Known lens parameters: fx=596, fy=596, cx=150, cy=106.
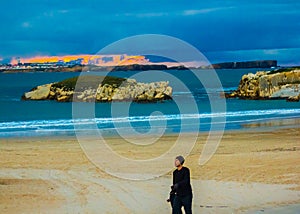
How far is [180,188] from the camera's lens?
10.7 m

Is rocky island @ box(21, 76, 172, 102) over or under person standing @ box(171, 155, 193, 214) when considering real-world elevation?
over

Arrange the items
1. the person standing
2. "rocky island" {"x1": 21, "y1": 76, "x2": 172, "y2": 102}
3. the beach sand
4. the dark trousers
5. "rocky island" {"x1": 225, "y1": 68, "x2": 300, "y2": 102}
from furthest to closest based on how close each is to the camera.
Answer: "rocky island" {"x1": 225, "y1": 68, "x2": 300, "y2": 102} < "rocky island" {"x1": 21, "y1": 76, "x2": 172, "y2": 102} < the beach sand < the dark trousers < the person standing

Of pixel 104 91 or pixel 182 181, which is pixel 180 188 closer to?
pixel 182 181

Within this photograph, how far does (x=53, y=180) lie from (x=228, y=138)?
39.5 ft

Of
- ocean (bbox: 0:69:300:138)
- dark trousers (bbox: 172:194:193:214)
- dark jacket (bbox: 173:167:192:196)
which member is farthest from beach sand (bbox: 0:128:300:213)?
ocean (bbox: 0:69:300:138)

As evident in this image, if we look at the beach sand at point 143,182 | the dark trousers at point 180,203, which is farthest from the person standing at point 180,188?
the beach sand at point 143,182

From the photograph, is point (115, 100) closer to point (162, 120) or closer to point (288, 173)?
point (162, 120)

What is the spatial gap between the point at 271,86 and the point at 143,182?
1941 inches

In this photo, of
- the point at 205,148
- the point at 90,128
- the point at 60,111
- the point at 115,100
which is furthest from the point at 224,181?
the point at 115,100

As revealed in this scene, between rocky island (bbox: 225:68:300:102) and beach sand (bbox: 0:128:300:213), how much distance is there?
37618 millimetres

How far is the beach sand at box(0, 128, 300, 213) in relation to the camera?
14.0m

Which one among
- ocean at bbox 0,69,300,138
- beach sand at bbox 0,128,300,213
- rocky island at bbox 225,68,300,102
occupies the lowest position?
beach sand at bbox 0,128,300,213

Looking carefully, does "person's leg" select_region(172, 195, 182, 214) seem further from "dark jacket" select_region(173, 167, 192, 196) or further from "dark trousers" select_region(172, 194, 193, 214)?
"dark jacket" select_region(173, 167, 192, 196)

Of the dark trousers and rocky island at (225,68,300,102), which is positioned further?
rocky island at (225,68,300,102)
